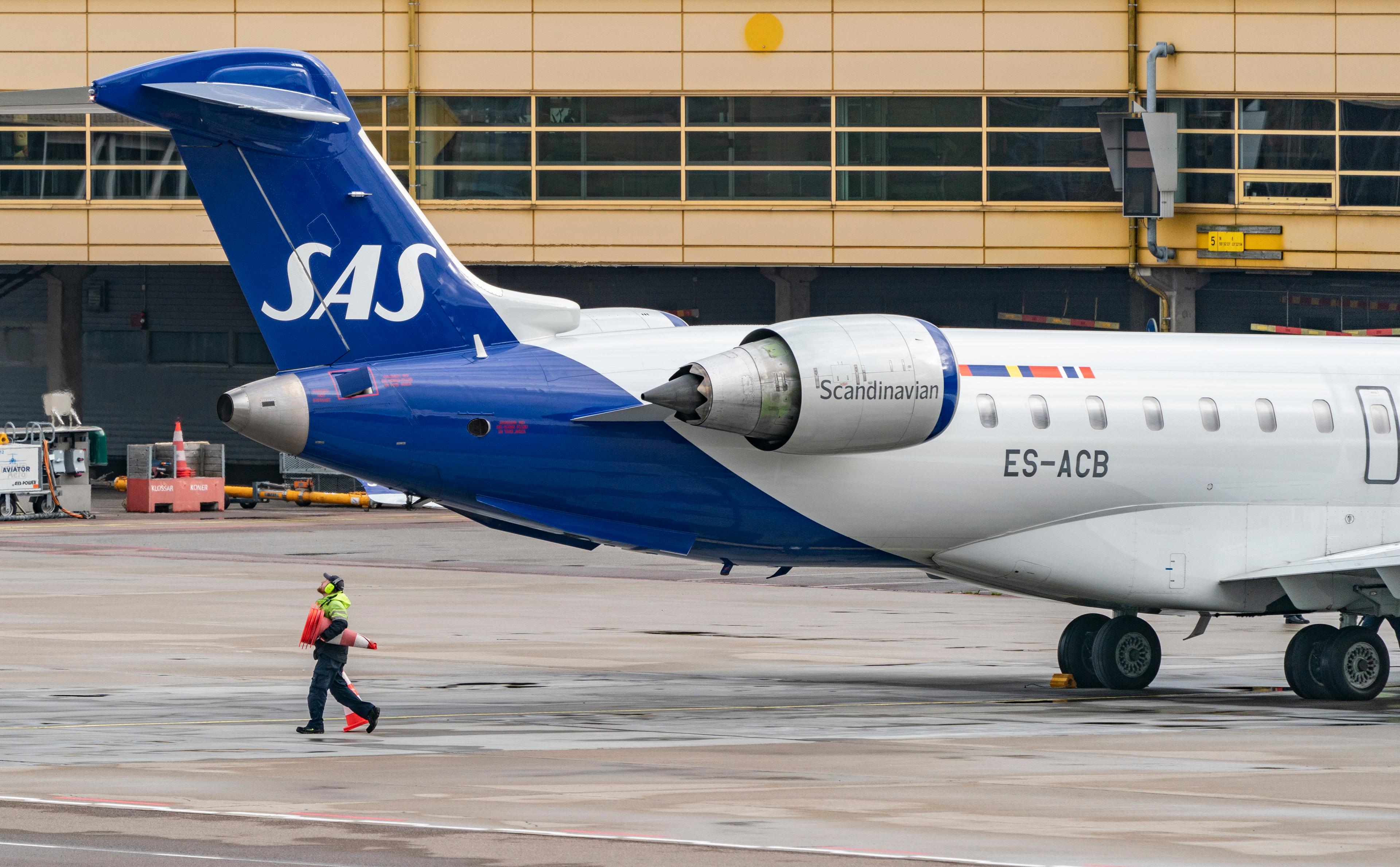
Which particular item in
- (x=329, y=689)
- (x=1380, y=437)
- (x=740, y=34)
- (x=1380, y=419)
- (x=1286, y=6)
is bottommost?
(x=329, y=689)

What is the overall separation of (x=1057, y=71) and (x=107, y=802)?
46.5 metres

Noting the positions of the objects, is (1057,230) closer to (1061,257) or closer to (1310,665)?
(1061,257)

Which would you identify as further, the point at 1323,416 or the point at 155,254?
the point at 155,254

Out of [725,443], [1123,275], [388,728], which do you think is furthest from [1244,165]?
[388,728]

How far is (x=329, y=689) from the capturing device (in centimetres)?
1934

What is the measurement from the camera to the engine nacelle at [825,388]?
21438 mm

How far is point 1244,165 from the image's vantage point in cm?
5675

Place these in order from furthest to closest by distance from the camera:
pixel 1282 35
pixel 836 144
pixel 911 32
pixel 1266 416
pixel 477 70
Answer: pixel 477 70, pixel 836 144, pixel 911 32, pixel 1282 35, pixel 1266 416

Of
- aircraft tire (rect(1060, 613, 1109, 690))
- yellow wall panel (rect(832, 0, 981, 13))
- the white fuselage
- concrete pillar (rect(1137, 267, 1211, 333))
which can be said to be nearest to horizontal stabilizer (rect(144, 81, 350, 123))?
the white fuselage

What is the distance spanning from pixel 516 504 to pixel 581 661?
5.37m

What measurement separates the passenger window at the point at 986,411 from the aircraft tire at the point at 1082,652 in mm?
3415

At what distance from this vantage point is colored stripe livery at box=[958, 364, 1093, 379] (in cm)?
2288

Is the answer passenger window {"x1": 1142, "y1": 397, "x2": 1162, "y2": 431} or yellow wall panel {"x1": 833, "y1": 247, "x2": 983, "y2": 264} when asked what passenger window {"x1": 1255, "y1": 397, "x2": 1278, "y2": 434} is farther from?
yellow wall panel {"x1": 833, "y1": 247, "x2": 983, "y2": 264}

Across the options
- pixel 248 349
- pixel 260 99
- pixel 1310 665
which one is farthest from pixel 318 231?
pixel 248 349
